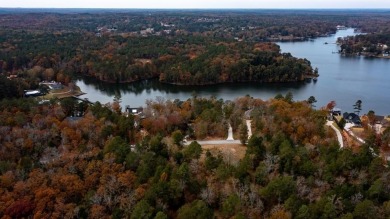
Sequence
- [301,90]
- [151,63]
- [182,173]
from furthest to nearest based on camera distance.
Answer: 1. [151,63]
2. [301,90]
3. [182,173]

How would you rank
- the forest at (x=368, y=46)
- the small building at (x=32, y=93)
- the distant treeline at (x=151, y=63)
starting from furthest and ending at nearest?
the forest at (x=368, y=46) < the distant treeline at (x=151, y=63) < the small building at (x=32, y=93)

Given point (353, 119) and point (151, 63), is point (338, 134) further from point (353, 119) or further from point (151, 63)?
point (151, 63)

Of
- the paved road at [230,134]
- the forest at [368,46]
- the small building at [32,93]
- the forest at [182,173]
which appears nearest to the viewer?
the forest at [182,173]

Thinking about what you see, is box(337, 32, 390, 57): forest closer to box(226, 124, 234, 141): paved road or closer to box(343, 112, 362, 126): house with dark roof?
box(343, 112, 362, 126): house with dark roof

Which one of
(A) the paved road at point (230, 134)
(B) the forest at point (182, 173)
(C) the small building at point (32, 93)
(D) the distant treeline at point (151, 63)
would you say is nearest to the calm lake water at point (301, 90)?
(D) the distant treeline at point (151, 63)

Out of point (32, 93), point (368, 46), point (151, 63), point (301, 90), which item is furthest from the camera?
point (368, 46)

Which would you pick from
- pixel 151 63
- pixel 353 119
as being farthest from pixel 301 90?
pixel 151 63

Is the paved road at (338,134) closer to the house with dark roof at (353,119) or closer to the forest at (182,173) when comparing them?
the forest at (182,173)

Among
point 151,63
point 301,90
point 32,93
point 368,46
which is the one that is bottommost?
→ point 301,90

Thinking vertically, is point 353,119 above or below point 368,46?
below

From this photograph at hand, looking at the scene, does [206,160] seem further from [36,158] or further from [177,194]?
[36,158]
